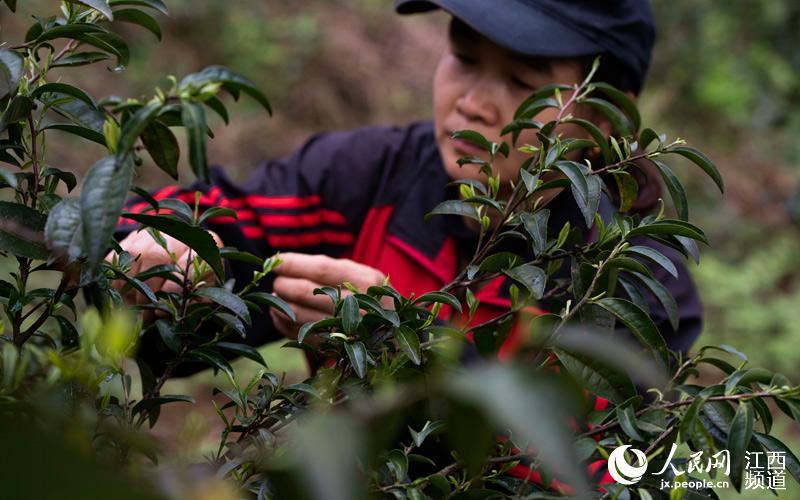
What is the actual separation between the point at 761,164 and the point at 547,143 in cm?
531

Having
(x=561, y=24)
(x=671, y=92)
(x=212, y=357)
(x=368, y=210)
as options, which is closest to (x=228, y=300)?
(x=212, y=357)

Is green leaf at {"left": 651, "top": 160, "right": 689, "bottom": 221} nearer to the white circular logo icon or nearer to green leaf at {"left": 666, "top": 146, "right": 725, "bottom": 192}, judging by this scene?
green leaf at {"left": 666, "top": 146, "right": 725, "bottom": 192}

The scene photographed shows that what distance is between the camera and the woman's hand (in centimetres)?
118

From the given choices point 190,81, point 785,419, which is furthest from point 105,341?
point 785,419

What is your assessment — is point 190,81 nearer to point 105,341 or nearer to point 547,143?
point 105,341

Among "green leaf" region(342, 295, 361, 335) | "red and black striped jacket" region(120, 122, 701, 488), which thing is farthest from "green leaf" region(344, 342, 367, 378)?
"red and black striped jacket" region(120, 122, 701, 488)

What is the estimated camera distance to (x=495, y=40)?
1.41 m

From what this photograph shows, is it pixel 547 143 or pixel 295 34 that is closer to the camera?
pixel 547 143

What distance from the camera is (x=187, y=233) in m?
0.69

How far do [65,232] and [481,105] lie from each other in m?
1.01

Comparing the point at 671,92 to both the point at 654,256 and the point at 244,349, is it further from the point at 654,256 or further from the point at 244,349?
the point at 244,349

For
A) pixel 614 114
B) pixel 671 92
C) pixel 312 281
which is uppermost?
pixel 614 114

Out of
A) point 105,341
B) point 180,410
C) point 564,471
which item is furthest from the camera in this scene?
point 180,410

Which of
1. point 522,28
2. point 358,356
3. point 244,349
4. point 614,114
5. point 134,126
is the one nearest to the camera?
point 134,126
